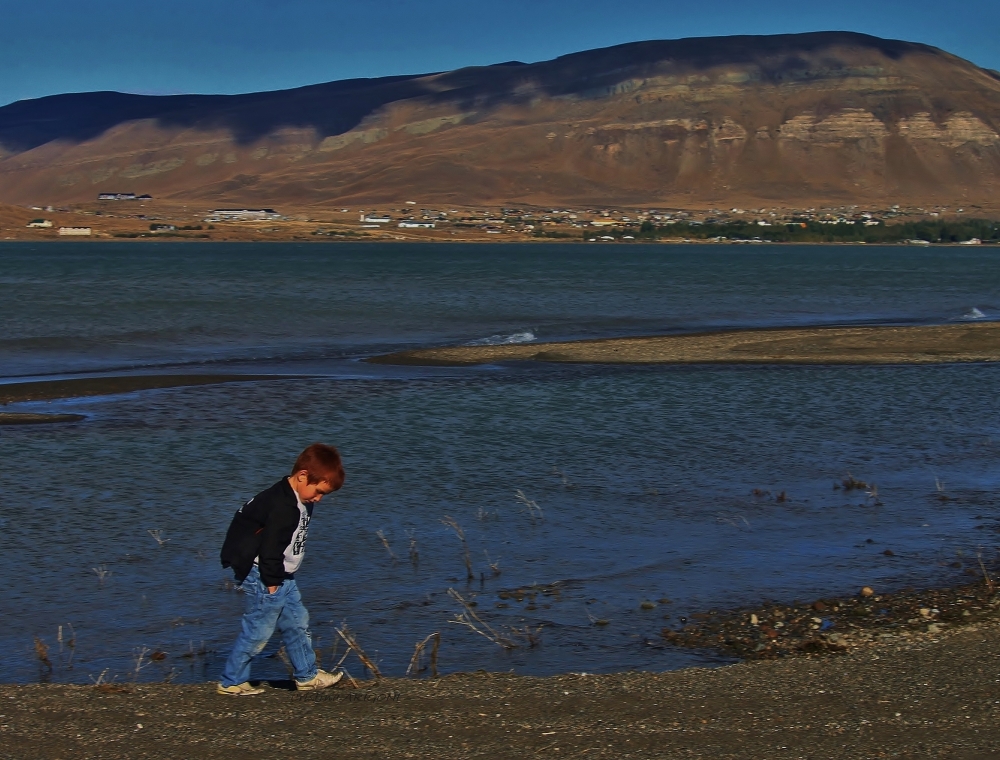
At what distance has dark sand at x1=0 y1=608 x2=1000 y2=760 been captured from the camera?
709 cm

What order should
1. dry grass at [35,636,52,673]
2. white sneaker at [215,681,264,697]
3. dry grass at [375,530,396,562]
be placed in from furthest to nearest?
dry grass at [375,530,396,562] → dry grass at [35,636,52,673] → white sneaker at [215,681,264,697]

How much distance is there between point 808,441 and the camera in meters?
21.4

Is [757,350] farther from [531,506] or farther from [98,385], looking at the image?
[531,506]

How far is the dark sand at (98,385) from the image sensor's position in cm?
2745

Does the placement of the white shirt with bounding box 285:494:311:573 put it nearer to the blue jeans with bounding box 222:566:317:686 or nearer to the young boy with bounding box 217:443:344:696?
the young boy with bounding box 217:443:344:696

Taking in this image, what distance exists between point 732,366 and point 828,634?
23.9 meters

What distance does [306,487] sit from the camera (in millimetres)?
7926

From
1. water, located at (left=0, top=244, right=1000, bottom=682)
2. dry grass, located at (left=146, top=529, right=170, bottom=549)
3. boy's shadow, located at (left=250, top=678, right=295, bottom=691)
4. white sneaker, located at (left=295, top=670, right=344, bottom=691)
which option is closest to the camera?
white sneaker, located at (left=295, top=670, right=344, bottom=691)

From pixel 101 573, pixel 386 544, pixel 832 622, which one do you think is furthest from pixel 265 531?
pixel 386 544

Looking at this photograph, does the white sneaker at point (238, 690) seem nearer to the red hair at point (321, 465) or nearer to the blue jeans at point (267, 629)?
the blue jeans at point (267, 629)

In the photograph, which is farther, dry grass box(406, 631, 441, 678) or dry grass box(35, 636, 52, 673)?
dry grass box(35, 636, 52, 673)

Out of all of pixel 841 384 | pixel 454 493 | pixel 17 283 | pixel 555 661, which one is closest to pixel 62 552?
pixel 454 493

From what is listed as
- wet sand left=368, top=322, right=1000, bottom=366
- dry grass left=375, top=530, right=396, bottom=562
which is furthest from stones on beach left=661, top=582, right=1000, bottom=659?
wet sand left=368, top=322, right=1000, bottom=366

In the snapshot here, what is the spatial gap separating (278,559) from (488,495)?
9.04 m
